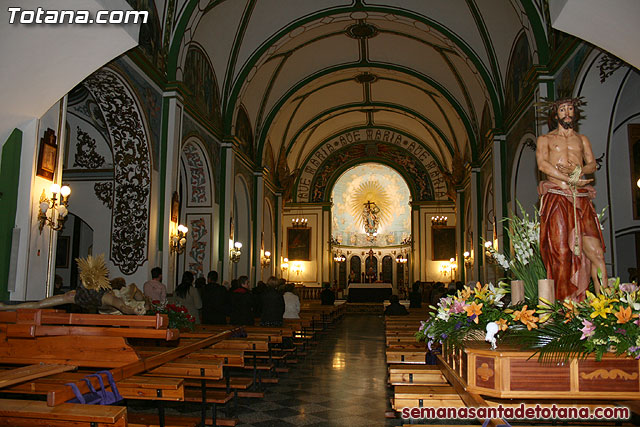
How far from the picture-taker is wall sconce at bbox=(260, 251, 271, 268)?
18509mm

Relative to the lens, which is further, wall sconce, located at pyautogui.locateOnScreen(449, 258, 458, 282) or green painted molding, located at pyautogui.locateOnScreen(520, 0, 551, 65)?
wall sconce, located at pyautogui.locateOnScreen(449, 258, 458, 282)

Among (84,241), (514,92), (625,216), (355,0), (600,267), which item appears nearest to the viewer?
(600,267)

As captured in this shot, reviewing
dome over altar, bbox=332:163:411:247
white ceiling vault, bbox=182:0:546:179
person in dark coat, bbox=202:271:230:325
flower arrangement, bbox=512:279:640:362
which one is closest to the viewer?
flower arrangement, bbox=512:279:640:362

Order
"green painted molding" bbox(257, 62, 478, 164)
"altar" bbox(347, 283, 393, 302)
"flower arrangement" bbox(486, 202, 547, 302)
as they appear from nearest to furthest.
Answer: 1. "flower arrangement" bbox(486, 202, 547, 302)
2. "green painted molding" bbox(257, 62, 478, 164)
3. "altar" bbox(347, 283, 393, 302)

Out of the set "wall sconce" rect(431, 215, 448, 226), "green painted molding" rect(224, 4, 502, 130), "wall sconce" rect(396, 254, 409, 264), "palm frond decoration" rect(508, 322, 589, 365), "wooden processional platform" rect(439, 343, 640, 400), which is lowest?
"wooden processional platform" rect(439, 343, 640, 400)

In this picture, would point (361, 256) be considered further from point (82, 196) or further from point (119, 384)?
point (119, 384)

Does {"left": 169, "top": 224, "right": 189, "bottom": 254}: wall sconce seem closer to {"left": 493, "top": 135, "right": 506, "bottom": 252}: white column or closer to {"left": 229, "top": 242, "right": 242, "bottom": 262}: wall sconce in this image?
{"left": 229, "top": 242, "right": 242, "bottom": 262}: wall sconce

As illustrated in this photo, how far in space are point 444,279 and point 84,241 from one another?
15.3 meters

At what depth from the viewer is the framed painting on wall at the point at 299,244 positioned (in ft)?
83.7

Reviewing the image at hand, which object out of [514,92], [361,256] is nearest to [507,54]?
[514,92]

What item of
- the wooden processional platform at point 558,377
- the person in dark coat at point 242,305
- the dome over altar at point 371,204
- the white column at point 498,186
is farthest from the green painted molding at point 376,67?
the wooden processional platform at point 558,377

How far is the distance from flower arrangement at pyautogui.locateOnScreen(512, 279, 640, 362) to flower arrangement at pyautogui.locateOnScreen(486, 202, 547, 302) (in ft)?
2.50

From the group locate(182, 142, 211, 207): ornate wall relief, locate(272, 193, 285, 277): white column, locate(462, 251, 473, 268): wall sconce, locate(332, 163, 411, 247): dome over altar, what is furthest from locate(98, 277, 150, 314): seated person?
locate(332, 163, 411, 247): dome over altar

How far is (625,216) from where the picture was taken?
35.8ft
